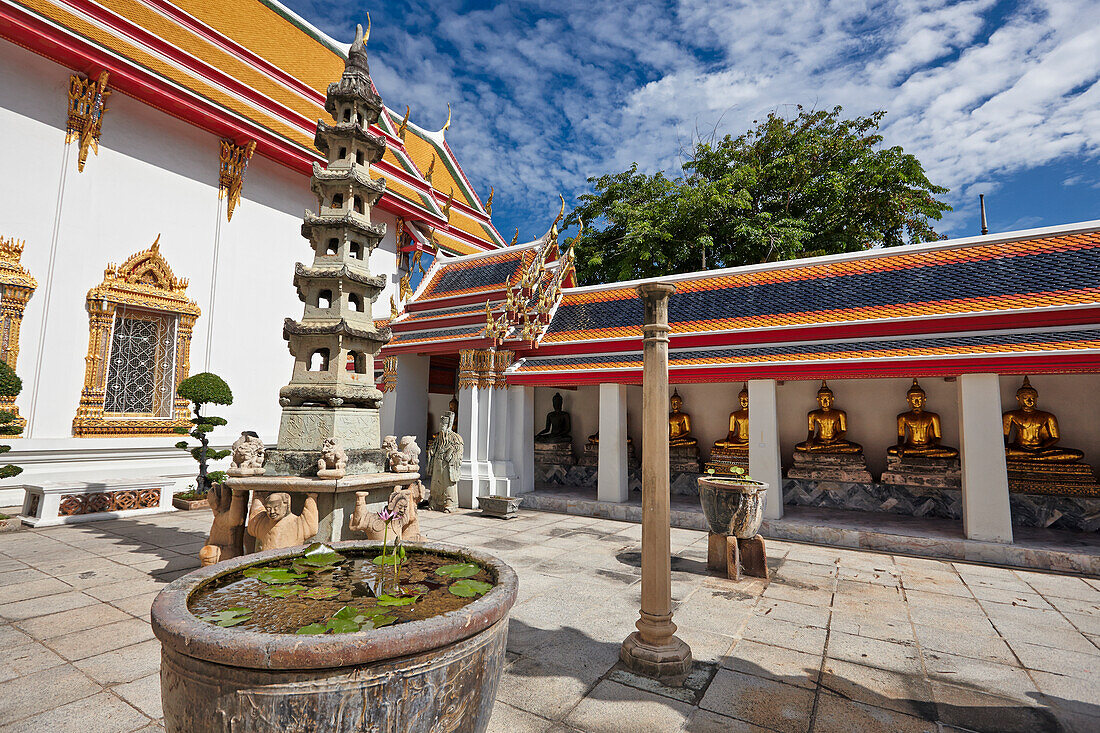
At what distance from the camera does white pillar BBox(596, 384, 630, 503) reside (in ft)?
34.6

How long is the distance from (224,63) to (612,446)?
13702 millimetres

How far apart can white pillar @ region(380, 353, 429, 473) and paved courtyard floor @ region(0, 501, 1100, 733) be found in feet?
17.3

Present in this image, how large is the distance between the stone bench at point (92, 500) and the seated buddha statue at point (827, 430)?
12.7 m

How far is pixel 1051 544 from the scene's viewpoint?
24.5 ft

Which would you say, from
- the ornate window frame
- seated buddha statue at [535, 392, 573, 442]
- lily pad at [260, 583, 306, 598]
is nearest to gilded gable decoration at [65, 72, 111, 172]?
the ornate window frame

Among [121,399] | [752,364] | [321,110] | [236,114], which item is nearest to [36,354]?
[121,399]

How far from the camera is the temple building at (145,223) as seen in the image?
9.49 meters

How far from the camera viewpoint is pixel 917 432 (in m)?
10.3

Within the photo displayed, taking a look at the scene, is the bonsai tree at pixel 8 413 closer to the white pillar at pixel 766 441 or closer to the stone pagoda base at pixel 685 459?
the stone pagoda base at pixel 685 459

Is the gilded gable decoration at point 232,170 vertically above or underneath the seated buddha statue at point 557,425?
above

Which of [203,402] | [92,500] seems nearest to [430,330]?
[203,402]

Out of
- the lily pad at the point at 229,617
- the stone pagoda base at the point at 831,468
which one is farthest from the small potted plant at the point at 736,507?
the lily pad at the point at 229,617

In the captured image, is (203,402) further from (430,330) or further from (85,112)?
(85,112)

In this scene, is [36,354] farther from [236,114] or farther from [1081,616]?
[1081,616]
